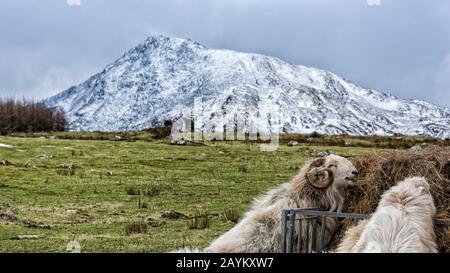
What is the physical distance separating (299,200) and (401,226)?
3101 mm

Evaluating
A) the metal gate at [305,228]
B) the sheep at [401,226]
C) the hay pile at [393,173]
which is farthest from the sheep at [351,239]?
the hay pile at [393,173]

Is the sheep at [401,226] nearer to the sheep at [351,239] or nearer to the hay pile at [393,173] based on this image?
the sheep at [351,239]

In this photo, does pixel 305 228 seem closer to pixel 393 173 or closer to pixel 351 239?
pixel 393 173

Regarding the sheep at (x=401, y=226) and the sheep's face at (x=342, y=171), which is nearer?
the sheep at (x=401, y=226)

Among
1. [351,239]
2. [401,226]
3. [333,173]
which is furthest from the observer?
[333,173]

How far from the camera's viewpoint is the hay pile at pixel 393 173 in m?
7.22

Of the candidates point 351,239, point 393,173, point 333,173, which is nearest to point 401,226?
point 351,239

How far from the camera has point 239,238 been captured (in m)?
7.57

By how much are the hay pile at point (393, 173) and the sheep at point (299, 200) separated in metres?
0.17

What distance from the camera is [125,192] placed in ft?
63.7

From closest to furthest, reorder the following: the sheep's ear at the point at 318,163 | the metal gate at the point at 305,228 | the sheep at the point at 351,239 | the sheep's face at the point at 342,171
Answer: the sheep at the point at 351,239, the metal gate at the point at 305,228, the sheep's face at the point at 342,171, the sheep's ear at the point at 318,163

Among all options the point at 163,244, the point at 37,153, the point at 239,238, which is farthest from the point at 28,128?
the point at 239,238

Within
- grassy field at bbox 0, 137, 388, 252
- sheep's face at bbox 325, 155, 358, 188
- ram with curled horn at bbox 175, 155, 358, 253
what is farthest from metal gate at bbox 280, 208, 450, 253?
grassy field at bbox 0, 137, 388, 252
